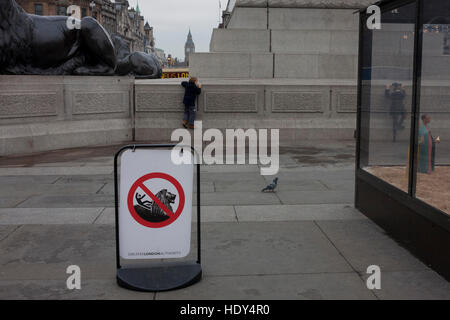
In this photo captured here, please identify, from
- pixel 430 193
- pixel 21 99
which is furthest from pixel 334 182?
pixel 21 99

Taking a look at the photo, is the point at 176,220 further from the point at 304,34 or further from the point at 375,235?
the point at 304,34

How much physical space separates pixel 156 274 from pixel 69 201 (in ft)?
11.0

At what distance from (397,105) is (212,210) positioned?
262 cm

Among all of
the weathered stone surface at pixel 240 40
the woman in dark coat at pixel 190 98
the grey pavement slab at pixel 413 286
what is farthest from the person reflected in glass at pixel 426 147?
the weathered stone surface at pixel 240 40

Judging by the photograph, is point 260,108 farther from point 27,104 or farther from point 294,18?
point 27,104

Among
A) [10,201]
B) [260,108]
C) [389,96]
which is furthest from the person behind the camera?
[260,108]

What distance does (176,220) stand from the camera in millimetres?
4398

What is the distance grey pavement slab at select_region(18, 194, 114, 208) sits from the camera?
23.5 feet

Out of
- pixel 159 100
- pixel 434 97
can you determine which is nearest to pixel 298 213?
pixel 434 97

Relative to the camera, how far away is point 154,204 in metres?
4.33

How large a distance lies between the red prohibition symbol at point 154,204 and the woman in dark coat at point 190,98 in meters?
9.72

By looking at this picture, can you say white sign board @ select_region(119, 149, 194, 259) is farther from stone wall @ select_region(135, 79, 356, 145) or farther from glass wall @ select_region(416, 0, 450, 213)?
stone wall @ select_region(135, 79, 356, 145)

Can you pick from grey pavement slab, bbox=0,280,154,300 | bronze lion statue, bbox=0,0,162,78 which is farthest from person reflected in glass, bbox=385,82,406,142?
bronze lion statue, bbox=0,0,162,78

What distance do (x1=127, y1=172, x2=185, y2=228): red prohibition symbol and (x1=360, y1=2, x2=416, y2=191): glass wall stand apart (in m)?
2.54
